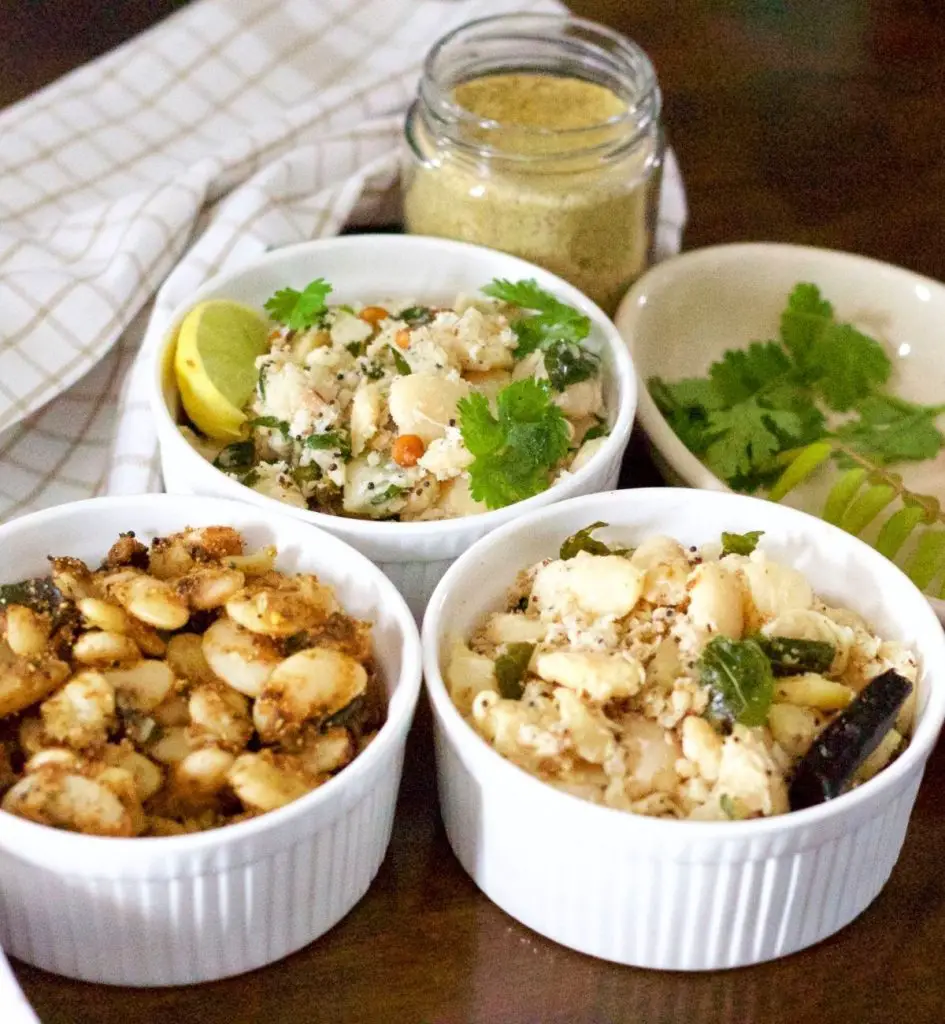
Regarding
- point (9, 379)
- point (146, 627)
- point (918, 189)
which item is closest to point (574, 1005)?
point (146, 627)

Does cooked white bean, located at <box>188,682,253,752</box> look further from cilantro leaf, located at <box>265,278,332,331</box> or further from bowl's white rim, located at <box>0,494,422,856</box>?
cilantro leaf, located at <box>265,278,332,331</box>

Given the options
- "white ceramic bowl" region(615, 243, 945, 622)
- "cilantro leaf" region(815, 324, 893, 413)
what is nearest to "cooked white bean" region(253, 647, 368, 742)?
"white ceramic bowl" region(615, 243, 945, 622)

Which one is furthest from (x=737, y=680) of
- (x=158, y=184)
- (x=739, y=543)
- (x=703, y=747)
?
(x=158, y=184)

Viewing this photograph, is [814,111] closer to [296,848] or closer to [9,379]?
[9,379]

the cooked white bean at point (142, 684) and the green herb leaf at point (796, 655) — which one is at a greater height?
the green herb leaf at point (796, 655)

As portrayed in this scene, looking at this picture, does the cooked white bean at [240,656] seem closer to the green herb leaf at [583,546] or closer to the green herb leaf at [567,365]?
the green herb leaf at [583,546]

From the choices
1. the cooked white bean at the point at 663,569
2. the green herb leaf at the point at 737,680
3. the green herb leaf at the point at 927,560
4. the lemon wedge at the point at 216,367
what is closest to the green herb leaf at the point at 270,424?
the lemon wedge at the point at 216,367
